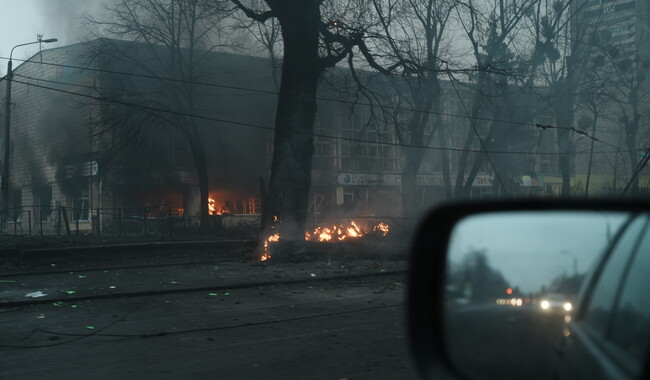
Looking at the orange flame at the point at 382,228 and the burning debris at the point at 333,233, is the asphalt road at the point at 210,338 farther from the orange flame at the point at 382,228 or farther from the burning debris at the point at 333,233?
the orange flame at the point at 382,228

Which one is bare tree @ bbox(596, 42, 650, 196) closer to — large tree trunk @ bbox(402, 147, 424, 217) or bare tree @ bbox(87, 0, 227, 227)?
large tree trunk @ bbox(402, 147, 424, 217)

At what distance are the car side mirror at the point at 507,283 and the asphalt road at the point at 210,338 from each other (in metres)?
4.00

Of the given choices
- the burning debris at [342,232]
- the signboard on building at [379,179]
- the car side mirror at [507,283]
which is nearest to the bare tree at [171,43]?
the burning debris at [342,232]

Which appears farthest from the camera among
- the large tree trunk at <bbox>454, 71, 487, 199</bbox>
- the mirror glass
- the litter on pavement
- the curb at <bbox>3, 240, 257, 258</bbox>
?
the large tree trunk at <bbox>454, 71, 487, 199</bbox>

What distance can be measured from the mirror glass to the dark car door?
4 cm

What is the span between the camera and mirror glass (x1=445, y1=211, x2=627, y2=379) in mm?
1688

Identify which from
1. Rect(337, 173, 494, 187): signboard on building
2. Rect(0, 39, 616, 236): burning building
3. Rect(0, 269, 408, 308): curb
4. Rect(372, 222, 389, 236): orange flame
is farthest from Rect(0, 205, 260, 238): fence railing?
Rect(337, 173, 494, 187): signboard on building

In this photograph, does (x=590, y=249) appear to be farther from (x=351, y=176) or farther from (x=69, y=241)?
(x=351, y=176)

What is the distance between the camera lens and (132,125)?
90.1ft

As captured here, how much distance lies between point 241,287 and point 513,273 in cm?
1129

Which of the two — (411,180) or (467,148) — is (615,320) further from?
(467,148)

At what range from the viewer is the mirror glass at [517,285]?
1.69m

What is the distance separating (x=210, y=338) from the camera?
24.5 ft

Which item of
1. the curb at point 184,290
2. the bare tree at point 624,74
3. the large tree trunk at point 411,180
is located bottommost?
the curb at point 184,290
